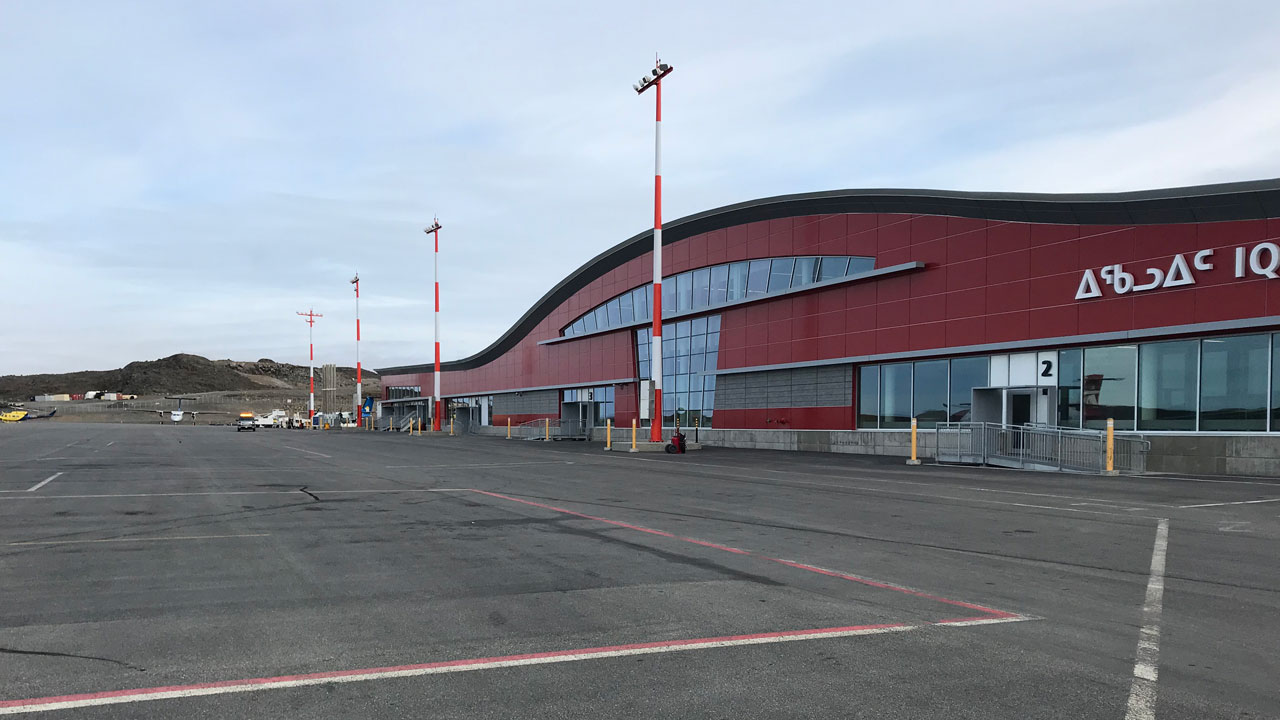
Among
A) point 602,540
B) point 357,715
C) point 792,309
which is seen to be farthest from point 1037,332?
point 357,715

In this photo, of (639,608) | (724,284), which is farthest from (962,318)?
(639,608)

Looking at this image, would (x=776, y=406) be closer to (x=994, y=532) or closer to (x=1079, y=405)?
(x=1079, y=405)

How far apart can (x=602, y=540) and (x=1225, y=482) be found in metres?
15.6

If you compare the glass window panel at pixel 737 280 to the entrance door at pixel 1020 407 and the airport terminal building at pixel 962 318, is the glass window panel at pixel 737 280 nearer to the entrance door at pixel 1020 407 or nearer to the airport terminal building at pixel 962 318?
the airport terminal building at pixel 962 318

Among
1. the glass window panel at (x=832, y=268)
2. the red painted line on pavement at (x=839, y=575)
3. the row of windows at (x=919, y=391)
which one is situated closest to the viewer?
the red painted line on pavement at (x=839, y=575)

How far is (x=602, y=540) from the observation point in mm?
9930

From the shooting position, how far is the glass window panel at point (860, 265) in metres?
33.4

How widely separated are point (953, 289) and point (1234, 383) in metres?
9.57

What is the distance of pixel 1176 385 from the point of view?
74.3 feet

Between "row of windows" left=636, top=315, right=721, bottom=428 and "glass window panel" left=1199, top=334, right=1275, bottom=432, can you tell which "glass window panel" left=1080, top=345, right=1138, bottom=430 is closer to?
"glass window panel" left=1199, top=334, right=1275, bottom=432

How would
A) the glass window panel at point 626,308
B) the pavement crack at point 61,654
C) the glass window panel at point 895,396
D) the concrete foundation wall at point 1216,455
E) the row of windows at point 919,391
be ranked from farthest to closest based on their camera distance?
1. the glass window panel at point 626,308
2. the glass window panel at point 895,396
3. the row of windows at point 919,391
4. the concrete foundation wall at point 1216,455
5. the pavement crack at point 61,654

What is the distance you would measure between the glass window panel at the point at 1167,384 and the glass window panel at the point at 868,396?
411 inches

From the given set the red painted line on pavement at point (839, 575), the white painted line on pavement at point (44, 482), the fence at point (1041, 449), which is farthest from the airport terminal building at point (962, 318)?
the white painted line on pavement at point (44, 482)

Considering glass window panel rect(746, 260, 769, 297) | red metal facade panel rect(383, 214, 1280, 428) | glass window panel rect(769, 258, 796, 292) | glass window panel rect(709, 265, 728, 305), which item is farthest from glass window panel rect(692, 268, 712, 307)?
glass window panel rect(769, 258, 796, 292)
